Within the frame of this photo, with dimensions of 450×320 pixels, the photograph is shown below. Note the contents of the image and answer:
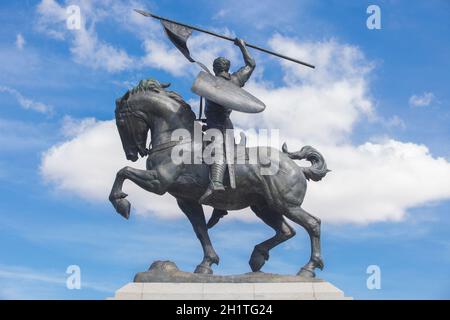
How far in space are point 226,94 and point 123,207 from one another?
2861 millimetres

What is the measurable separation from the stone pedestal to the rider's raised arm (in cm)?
389

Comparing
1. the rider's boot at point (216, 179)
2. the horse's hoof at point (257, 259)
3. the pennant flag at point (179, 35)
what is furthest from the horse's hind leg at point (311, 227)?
the pennant flag at point (179, 35)

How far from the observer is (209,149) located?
13.8 m

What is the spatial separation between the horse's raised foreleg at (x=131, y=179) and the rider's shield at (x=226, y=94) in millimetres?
1790

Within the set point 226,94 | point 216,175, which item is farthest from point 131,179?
point 226,94

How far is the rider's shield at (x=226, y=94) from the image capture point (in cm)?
1399

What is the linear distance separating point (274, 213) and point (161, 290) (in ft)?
9.61

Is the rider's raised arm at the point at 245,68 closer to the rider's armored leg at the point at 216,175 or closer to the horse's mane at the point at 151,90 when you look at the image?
the horse's mane at the point at 151,90

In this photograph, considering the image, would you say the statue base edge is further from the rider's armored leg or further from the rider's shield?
the rider's shield

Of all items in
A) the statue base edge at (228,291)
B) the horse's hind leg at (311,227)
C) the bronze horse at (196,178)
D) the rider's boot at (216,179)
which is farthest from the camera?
the horse's hind leg at (311,227)

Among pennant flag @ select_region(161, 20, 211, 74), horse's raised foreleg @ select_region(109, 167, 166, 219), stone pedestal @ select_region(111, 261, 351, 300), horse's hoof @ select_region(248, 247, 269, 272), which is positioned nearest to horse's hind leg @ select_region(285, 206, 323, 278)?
stone pedestal @ select_region(111, 261, 351, 300)

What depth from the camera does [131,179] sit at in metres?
13.8
